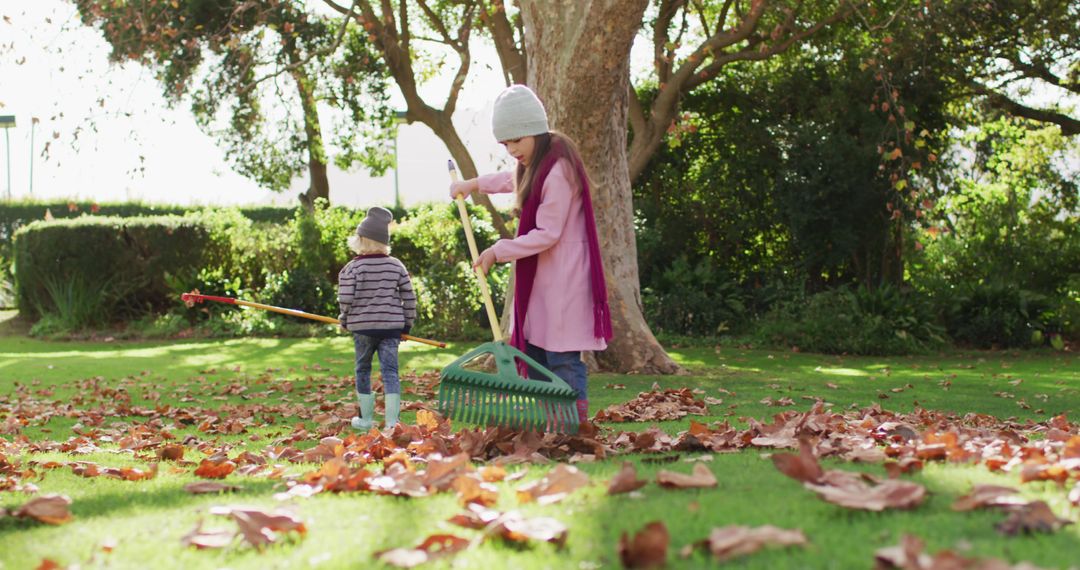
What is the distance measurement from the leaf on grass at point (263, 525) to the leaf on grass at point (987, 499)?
1867 mm

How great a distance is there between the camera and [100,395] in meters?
9.87

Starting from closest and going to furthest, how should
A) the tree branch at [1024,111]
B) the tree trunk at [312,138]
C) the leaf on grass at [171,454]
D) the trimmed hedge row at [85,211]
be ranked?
the leaf on grass at [171,454], the tree branch at [1024,111], the tree trunk at [312,138], the trimmed hedge row at [85,211]

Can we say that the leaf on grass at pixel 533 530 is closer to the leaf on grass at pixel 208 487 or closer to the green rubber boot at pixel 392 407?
the leaf on grass at pixel 208 487

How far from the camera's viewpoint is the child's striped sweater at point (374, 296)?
7.21 meters

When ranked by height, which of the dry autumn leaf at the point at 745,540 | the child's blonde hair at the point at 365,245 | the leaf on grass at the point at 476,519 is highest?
the child's blonde hair at the point at 365,245

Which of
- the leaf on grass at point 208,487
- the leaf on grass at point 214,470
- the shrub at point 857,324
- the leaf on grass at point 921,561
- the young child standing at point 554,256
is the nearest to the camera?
the leaf on grass at point 921,561

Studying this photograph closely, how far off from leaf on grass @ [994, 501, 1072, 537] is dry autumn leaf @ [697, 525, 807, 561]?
532 millimetres

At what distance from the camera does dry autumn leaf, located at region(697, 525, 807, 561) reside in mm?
2590

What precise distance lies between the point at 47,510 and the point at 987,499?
115 inches

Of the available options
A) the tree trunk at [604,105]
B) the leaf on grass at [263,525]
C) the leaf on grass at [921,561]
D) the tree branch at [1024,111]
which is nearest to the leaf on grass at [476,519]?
the leaf on grass at [263,525]

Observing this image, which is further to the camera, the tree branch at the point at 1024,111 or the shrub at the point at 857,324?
the tree branch at the point at 1024,111

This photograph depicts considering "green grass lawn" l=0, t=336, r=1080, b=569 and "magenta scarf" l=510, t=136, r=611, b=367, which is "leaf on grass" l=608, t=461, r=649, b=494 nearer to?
"green grass lawn" l=0, t=336, r=1080, b=569

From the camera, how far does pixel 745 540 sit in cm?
262

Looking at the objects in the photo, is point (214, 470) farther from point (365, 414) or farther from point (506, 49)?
point (506, 49)
